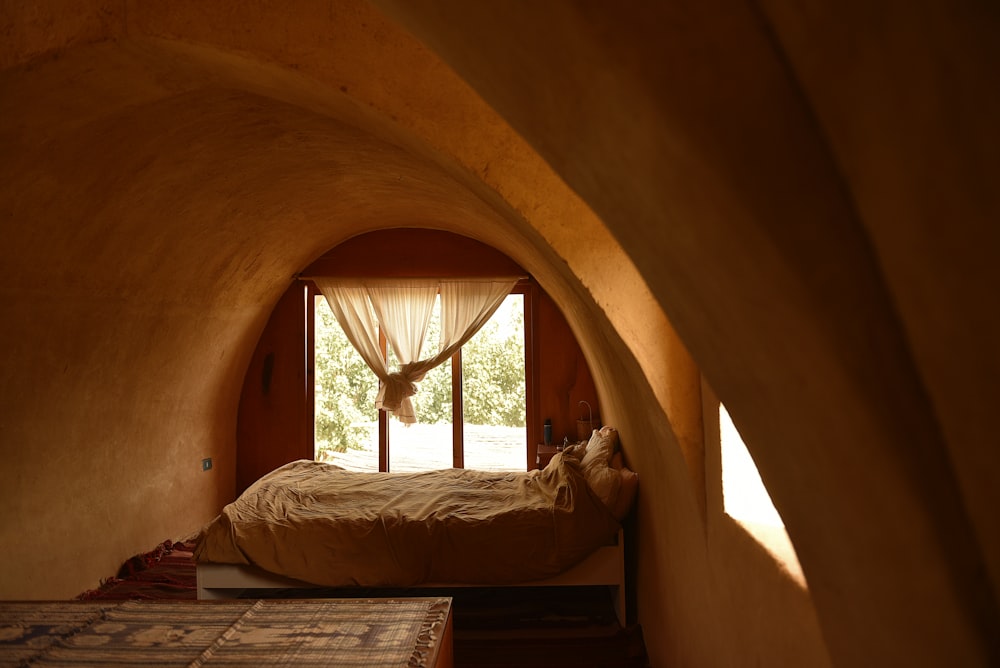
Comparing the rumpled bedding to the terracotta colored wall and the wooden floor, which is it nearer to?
the wooden floor

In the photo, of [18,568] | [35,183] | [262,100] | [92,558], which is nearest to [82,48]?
[262,100]

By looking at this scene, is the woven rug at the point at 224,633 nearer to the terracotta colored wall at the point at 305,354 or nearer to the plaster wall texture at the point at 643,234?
the plaster wall texture at the point at 643,234

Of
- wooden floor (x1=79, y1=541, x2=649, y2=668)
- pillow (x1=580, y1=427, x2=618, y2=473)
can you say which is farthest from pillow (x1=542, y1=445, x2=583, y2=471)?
wooden floor (x1=79, y1=541, x2=649, y2=668)

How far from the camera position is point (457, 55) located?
3.54 ft

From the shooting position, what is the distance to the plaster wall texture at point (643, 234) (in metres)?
0.60

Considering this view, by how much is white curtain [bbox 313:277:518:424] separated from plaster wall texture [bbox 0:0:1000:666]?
1.25 meters

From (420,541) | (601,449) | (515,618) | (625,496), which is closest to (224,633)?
(420,541)

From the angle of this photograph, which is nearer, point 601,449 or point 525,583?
point 525,583

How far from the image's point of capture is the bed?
3.95 metres

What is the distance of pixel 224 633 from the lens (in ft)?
8.07

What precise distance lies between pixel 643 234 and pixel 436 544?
11.2 ft

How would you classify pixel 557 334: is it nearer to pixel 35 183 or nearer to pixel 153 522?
pixel 153 522

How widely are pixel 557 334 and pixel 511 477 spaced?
193 centimetres

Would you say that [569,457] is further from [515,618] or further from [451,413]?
[451,413]
